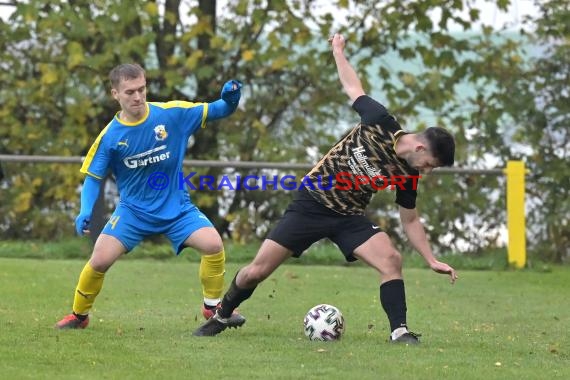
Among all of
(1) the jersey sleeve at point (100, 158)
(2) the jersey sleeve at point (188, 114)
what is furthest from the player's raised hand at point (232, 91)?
(1) the jersey sleeve at point (100, 158)

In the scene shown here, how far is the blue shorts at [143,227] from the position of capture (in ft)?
29.3

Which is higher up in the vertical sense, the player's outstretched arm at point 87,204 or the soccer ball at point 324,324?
the player's outstretched arm at point 87,204

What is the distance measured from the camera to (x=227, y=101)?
29.0 ft

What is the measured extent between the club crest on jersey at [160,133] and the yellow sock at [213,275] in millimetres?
904

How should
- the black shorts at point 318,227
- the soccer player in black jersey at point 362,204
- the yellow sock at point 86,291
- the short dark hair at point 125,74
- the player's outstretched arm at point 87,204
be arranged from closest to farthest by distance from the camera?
1. the soccer player in black jersey at point 362,204
2. the black shorts at point 318,227
3. the player's outstretched arm at point 87,204
4. the short dark hair at point 125,74
5. the yellow sock at point 86,291

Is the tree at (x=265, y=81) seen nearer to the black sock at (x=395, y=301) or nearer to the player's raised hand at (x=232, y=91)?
the player's raised hand at (x=232, y=91)

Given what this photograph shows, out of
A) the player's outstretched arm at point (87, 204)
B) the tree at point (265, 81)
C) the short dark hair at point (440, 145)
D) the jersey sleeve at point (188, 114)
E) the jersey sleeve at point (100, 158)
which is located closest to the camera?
the short dark hair at point (440, 145)

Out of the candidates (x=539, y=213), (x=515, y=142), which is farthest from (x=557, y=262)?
(x=515, y=142)

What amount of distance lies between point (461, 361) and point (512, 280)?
20.5ft

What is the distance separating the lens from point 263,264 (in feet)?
27.7

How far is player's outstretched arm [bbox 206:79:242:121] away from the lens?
8711 millimetres

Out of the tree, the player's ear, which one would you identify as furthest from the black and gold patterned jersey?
the tree

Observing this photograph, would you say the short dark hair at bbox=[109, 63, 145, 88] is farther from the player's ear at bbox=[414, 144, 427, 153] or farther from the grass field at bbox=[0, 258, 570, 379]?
the player's ear at bbox=[414, 144, 427, 153]

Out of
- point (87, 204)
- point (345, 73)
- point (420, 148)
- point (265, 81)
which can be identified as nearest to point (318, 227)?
point (420, 148)
